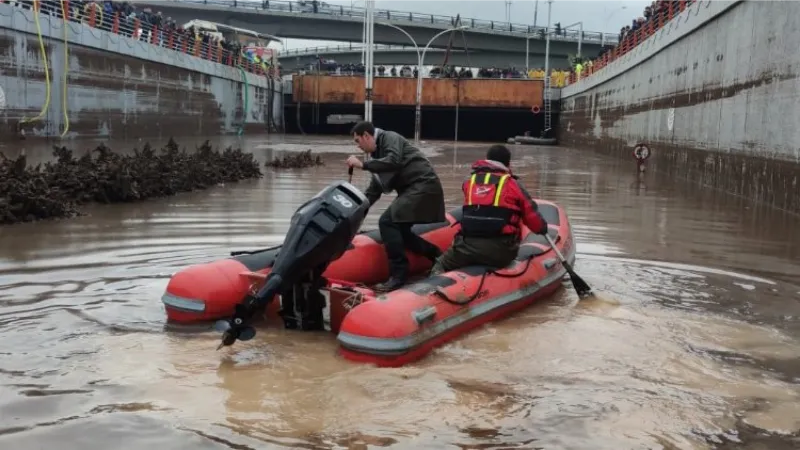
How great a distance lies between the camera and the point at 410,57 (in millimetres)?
76750

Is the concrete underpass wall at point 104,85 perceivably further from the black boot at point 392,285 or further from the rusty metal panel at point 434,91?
the black boot at point 392,285

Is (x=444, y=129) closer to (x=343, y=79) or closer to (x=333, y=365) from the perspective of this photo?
(x=343, y=79)

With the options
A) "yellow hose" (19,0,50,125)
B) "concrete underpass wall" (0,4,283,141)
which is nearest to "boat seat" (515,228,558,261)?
"concrete underpass wall" (0,4,283,141)

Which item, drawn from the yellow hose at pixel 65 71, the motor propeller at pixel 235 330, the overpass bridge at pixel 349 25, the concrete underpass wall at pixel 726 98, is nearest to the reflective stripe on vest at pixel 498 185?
the motor propeller at pixel 235 330

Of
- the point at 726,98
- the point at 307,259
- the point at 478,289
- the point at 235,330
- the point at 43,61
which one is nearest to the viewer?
the point at 235,330

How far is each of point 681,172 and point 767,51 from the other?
571cm

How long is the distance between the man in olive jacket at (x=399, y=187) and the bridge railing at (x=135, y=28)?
656 inches

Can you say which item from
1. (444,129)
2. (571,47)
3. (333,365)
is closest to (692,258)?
(333,365)

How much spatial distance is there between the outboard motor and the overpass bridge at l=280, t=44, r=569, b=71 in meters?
58.2

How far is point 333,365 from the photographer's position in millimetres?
4691

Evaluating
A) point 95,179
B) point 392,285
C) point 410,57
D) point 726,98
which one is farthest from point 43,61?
point 410,57

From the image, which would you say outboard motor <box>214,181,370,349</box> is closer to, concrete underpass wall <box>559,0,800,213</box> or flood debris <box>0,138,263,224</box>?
flood debris <box>0,138,263,224</box>

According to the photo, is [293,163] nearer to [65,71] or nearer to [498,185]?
[65,71]

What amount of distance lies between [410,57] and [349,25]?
13522mm
